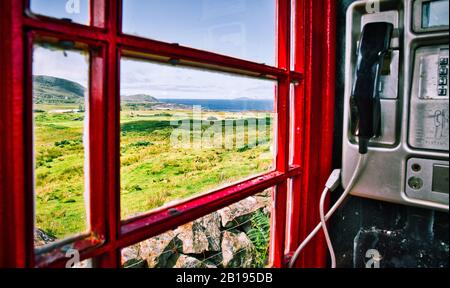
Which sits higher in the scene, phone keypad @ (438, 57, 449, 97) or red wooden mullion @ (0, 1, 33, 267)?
phone keypad @ (438, 57, 449, 97)

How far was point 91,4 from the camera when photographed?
62 cm

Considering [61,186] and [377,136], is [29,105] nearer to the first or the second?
[61,186]

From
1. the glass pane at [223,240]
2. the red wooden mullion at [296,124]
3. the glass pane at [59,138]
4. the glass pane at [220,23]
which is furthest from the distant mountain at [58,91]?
the glass pane at [223,240]

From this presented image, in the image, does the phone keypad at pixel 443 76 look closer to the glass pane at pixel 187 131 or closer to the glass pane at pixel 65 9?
the glass pane at pixel 187 131

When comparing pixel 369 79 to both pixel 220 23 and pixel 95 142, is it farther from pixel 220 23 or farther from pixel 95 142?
pixel 95 142

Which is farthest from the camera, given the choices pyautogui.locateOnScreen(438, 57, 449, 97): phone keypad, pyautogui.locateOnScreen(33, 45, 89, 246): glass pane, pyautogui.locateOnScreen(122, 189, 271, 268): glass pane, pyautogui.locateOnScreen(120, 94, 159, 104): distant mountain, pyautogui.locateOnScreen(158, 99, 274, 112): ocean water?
pyautogui.locateOnScreen(122, 189, 271, 268): glass pane

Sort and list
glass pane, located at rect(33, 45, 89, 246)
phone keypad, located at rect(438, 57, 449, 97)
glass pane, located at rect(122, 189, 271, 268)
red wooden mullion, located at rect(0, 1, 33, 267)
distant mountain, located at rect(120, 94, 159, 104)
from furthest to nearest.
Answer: glass pane, located at rect(122, 189, 271, 268) < phone keypad, located at rect(438, 57, 449, 97) < distant mountain, located at rect(120, 94, 159, 104) < glass pane, located at rect(33, 45, 89, 246) < red wooden mullion, located at rect(0, 1, 33, 267)

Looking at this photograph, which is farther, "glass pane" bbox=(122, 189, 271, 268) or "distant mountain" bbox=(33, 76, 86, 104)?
"glass pane" bbox=(122, 189, 271, 268)

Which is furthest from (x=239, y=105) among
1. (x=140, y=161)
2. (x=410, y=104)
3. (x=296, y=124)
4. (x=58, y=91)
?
(x=58, y=91)

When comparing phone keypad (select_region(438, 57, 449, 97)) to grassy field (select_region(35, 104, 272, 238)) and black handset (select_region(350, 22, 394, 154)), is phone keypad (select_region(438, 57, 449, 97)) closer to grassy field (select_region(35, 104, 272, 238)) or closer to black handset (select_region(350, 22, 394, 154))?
black handset (select_region(350, 22, 394, 154))

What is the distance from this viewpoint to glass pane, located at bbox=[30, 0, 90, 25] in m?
0.52

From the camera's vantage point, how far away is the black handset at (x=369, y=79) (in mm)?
961

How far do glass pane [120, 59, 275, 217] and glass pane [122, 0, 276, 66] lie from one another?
99mm

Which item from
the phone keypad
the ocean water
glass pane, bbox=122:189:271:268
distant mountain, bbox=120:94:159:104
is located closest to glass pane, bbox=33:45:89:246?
distant mountain, bbox=120:94:159:104
